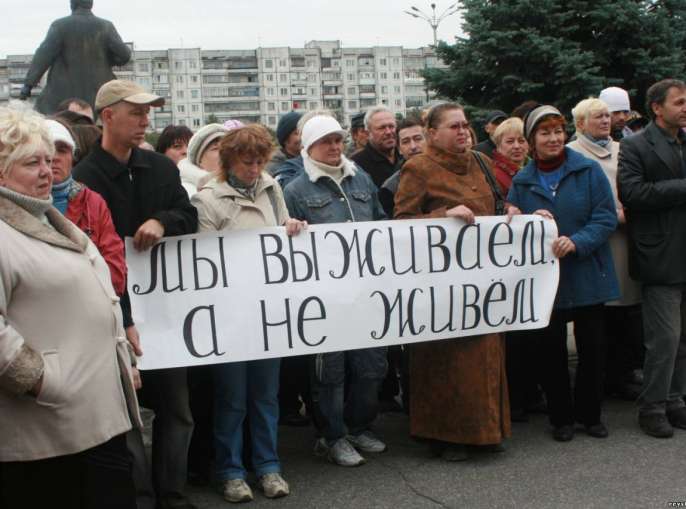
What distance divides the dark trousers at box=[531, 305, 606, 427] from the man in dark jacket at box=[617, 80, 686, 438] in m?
0.33

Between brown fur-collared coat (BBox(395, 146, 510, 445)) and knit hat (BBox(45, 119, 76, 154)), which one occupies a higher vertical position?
knit hat (BBox(45, 119, 76, 154))

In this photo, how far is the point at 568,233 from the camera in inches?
227

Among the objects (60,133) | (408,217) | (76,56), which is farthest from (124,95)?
(76,56)

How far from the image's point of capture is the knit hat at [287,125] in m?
6.91

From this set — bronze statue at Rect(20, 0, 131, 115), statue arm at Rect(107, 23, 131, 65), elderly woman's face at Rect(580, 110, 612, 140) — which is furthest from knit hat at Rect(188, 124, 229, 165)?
statue arm at Rect(107, 23, 131, 65)

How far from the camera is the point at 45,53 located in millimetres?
9906

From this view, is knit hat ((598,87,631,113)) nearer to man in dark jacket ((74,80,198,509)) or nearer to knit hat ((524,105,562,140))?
knit hat ((524,105,562,140))

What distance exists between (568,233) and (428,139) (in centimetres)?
102

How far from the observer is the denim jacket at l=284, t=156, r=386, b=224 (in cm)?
546

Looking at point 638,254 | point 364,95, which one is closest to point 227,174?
point 638,254

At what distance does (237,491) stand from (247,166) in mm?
1661

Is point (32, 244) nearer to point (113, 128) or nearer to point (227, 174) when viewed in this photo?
point (113, 128)

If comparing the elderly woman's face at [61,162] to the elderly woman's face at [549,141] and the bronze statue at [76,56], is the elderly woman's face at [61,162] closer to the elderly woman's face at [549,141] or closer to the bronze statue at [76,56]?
the elderly woman's face at [549,141]

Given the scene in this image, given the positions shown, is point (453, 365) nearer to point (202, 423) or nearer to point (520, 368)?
point (520, 368)
